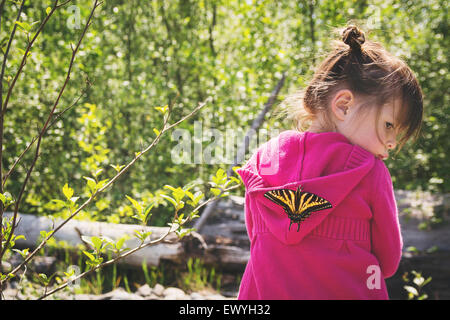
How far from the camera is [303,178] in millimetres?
1400

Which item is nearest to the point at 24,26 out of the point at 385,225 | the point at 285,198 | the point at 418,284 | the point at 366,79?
the point at 285,198

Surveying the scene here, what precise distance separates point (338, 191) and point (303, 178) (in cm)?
13

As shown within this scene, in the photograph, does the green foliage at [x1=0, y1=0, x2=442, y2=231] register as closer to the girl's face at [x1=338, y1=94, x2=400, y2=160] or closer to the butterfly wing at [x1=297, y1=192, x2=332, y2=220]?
the girl's face at [x1=338, y1=94, x2=400, y2=160]

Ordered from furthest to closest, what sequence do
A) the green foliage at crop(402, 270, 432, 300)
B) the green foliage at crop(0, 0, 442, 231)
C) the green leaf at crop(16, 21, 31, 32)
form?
the green foliage at crop(0, 0, 442, 231), the green foliage at crop(402, 270, 432, 300), the green leaf at crop(16, 21, 31, 32)

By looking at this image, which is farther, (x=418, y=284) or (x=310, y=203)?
(x=418, y=284)

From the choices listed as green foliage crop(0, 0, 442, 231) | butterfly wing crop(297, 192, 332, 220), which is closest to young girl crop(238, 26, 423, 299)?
butterfly wing crop(297, 192, 332, 220)

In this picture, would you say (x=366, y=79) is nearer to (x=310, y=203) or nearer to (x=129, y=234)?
(x=310, y=203)

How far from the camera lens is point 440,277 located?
11.0ft

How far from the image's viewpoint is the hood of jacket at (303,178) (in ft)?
4.37

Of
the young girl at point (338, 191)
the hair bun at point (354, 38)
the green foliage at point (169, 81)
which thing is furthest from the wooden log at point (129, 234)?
the hair bun at point (354, 38)

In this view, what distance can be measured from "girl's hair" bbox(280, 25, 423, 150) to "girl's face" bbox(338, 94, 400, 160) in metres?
0.03

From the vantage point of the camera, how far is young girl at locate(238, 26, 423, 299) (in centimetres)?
134
